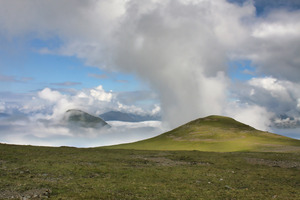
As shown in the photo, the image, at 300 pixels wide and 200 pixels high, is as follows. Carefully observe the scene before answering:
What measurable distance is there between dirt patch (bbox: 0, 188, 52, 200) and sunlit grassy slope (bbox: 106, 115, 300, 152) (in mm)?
81020

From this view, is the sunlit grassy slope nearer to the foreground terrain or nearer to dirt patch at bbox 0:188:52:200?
the foreground terrain

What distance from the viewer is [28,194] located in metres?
20.2

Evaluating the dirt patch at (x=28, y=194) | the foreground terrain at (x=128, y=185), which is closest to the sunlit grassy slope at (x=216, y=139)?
the foreground terrain at (x=128, y=185)

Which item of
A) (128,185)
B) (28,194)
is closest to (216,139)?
(128,185)

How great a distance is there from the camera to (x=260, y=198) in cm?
2169

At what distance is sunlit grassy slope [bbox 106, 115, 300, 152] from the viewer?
100812 mm

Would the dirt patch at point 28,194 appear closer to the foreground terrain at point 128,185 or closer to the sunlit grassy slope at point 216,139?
the foreground terrain at point 128,185

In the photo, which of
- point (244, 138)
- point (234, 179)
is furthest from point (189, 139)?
point (234, 179)

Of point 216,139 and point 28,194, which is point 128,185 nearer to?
point 28,194

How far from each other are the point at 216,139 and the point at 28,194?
108017 mm

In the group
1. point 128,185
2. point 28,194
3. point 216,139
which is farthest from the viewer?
point 216,139

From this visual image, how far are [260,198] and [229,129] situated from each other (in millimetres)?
122970

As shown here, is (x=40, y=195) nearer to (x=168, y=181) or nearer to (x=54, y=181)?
(x=54, y=181)

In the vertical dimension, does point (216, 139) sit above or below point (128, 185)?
above
